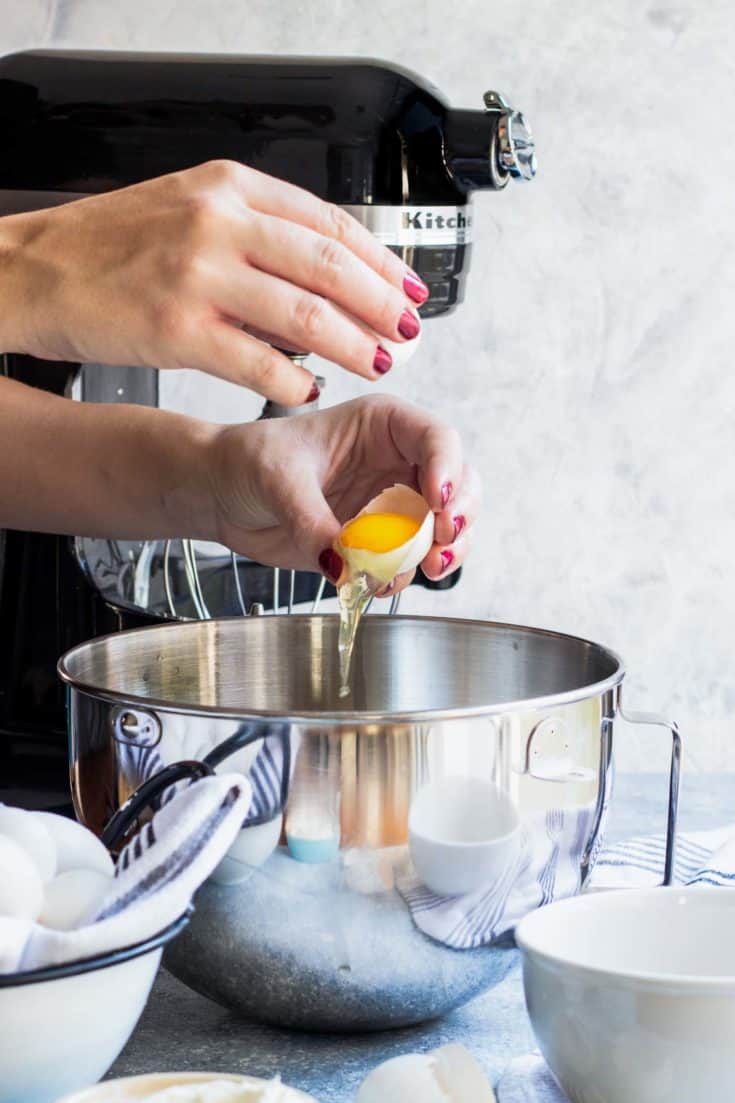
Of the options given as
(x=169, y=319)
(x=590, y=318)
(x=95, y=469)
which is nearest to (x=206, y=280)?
(x=169, y=319)

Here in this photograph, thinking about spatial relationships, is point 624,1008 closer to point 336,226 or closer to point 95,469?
point 336,226

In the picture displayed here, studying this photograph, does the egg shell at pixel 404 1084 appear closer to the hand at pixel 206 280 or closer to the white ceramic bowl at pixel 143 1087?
the white ceramic bowl at pixel 143 1087

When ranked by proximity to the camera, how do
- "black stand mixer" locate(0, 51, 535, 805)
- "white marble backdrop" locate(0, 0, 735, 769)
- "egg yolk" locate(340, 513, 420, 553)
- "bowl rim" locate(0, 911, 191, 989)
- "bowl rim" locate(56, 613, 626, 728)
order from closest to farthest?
"bowl rim" locate(0, 911, 191, 989)
"bowl rim" locate(56, 613, 626, 728)
"egg yolk" locate(340, 513, 420, 553)
"black stand mixer" locate(0, 51, 535, 805)
"white marble backdrop" locate(0, 0, 735, 769)

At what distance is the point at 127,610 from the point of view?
34.9 inches

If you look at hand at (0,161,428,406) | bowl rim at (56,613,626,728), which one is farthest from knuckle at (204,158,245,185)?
bowl rim at (56,613,626,728)

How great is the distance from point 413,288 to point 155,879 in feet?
0.95

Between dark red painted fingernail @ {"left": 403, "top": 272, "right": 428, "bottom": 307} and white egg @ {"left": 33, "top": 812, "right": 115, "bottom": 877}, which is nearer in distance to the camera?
white egg @ {"left": 33, "top": 812, "right": 115, "bottom": 877}

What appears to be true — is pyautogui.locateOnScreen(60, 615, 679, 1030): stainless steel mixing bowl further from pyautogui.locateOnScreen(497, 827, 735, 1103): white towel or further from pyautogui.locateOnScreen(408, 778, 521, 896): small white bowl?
pyautogui.locateOnScreen(497, 827, 735, 1103): white towel

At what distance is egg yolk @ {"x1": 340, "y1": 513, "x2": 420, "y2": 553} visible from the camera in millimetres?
710

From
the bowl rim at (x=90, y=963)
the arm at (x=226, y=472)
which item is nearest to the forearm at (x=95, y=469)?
the arm at (x=226, y=472)

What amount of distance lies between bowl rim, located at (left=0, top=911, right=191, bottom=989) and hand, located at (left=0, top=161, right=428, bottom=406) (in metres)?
0.23

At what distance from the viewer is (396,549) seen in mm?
713

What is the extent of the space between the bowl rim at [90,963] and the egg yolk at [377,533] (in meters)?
0.28

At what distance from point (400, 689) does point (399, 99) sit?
0.36 meters
